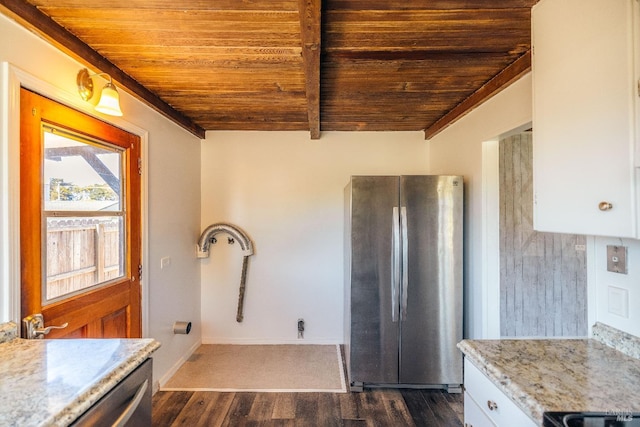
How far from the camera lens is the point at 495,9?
1.49 m

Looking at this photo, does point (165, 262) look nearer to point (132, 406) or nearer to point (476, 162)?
point (132, 406)

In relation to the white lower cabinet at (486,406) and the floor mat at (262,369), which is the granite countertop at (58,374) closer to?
the white lower cabinet at (486,406)

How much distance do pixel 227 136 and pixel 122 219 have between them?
5.67 ft

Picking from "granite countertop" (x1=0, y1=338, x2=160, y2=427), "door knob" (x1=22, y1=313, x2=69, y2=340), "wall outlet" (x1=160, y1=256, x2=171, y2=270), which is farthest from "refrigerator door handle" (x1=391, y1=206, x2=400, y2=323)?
"door knob" (x1=22, y1=313, x2=69, y2=340)

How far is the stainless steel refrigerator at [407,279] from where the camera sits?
2.57 metres

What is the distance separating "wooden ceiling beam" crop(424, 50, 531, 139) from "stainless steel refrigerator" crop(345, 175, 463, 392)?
637mm

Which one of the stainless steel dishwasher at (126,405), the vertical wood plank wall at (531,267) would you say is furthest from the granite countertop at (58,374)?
the vertical wood plank wall at (531,267)

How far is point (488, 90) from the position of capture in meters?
2.32

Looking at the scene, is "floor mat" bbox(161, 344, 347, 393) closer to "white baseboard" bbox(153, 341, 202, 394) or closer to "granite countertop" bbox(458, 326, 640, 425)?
"white baseboard" bbox(153, 341, 202, 394)

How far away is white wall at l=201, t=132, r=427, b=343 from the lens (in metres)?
3.56


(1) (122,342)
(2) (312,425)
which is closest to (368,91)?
(1) (122,342)

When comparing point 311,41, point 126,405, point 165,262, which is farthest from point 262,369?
point 311,41

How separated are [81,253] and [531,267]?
353cm

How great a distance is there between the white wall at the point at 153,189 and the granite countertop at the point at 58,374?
12.8 inches
